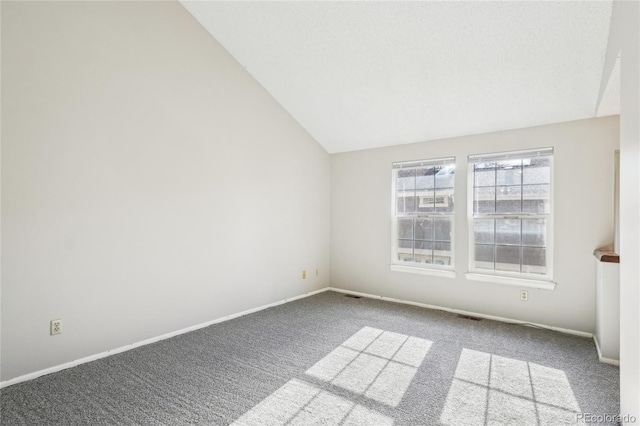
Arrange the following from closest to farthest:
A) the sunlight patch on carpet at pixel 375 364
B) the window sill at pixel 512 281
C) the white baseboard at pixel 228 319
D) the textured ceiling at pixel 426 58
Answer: the sunlight patch on carpet at pixel 375 364 < the white baseboard at pixel 228 319 < the textured ceiling at pixel 426 58 < the window sill at pixel 512 281

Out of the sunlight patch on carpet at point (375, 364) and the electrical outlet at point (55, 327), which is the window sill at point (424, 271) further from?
the electrical outlet at point (55, 327)

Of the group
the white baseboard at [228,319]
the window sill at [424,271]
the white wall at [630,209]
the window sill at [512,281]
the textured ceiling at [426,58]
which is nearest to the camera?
the white wall at [630,209]

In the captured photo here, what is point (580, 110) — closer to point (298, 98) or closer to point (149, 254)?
point (298, 98)

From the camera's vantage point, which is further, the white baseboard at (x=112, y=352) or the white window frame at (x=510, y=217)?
the white window frame at (x=510, y=217)

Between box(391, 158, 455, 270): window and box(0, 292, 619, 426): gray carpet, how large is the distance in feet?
3.52

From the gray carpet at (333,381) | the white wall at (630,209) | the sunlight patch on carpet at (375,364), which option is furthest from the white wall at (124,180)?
the white wall at (630,209)

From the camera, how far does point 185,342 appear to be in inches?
116

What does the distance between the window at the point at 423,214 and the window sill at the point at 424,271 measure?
0.15ft

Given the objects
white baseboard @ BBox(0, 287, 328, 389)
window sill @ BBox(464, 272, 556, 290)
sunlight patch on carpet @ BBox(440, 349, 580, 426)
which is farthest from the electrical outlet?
window sill @ BBox(464, 272, 556, 290)

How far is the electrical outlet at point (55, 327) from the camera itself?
7.79ft

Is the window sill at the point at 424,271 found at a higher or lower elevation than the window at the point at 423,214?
lower

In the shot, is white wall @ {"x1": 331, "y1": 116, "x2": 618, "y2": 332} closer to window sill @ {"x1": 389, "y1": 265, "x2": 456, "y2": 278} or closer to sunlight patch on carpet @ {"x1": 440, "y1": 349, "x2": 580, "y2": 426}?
window sill @ {"x1": 389, "y1": 265, "x2": 456, "y2": 278}

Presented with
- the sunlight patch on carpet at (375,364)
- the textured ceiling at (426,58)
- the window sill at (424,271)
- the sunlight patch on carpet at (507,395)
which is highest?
the textured ceiling at (426,58)

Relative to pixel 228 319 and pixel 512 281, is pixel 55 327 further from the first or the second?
pixel 512 281
